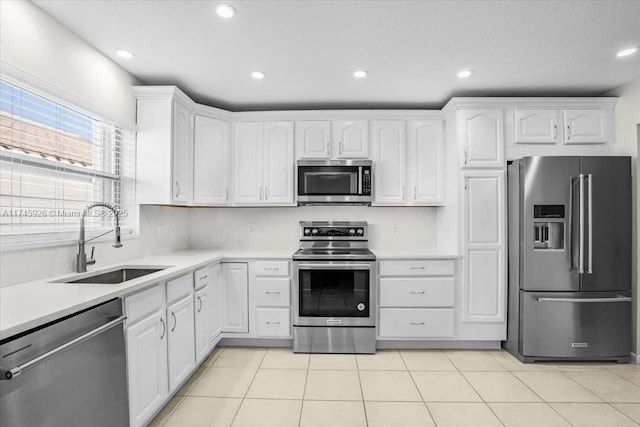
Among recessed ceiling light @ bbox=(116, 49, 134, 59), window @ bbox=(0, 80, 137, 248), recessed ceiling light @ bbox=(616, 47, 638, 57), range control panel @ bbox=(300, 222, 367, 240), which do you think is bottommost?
range control panel @ bbox=(300, 222, 367, 240)

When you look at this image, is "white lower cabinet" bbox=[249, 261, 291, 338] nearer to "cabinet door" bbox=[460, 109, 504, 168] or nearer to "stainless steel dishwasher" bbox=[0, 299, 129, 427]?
"stainless steel dishwasher" bbox=[0, 299, 129, 427]

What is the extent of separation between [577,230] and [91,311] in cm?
343

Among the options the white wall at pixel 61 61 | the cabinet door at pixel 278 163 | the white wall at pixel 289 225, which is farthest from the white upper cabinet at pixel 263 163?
the white wall at pixel 61 61

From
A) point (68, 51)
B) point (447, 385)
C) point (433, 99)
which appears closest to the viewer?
point (68, 51)

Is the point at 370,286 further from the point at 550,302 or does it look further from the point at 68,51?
the point at 68,51

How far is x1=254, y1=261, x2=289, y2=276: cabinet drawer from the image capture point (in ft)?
10.3

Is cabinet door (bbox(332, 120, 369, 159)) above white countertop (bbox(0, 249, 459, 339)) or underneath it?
above

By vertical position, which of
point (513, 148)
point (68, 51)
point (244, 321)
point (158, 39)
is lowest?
point (244, 321)

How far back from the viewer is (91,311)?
1.44 meters

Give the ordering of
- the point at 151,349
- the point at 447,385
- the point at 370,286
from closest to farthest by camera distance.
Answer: the point at 151,349 < the point at 447,385 < the point at 370,286

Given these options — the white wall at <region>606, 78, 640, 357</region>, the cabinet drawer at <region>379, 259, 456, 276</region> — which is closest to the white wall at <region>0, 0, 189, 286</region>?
the cabinet drawer at <region>379, 259, 456, 276</region>

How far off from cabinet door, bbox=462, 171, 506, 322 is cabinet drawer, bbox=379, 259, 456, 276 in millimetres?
157

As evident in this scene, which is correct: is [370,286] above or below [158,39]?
below

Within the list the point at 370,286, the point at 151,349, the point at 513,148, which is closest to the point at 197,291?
the point at 151,349
